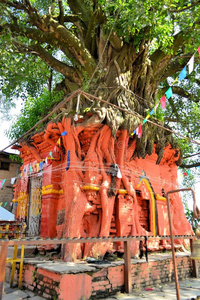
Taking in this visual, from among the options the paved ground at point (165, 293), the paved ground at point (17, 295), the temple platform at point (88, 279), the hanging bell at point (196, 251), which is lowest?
the paved ground at point (165, 293)

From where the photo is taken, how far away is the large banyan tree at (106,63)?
22.0 feet

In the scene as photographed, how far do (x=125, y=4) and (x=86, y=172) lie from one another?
199 inches

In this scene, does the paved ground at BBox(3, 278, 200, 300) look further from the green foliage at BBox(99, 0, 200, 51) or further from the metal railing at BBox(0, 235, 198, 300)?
the green foliage at BBox(99, 0, 200, 51)

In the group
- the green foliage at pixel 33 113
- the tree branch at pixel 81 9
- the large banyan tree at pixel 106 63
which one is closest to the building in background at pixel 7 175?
the green foliage at pixel 33 113

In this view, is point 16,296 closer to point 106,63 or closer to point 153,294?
point 153,294

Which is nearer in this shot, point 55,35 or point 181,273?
point 181,273

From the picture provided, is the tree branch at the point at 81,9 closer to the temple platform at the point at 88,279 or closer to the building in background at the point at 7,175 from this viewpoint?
the temple platform at the point at 88,279

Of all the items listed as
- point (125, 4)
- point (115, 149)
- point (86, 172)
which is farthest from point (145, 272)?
point (125, 4)

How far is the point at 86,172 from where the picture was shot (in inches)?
256

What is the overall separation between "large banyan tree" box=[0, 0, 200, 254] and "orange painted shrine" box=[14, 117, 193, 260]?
4cm

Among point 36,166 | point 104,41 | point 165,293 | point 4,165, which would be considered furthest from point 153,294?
point 4,165

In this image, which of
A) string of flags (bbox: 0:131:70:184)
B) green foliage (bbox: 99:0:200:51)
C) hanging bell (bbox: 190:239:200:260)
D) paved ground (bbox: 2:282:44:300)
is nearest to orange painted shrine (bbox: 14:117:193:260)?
string of flags (bbox: 0:131:70:184)

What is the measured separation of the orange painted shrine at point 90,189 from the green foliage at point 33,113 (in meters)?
1.07

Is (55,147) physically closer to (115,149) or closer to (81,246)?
(115,149)
